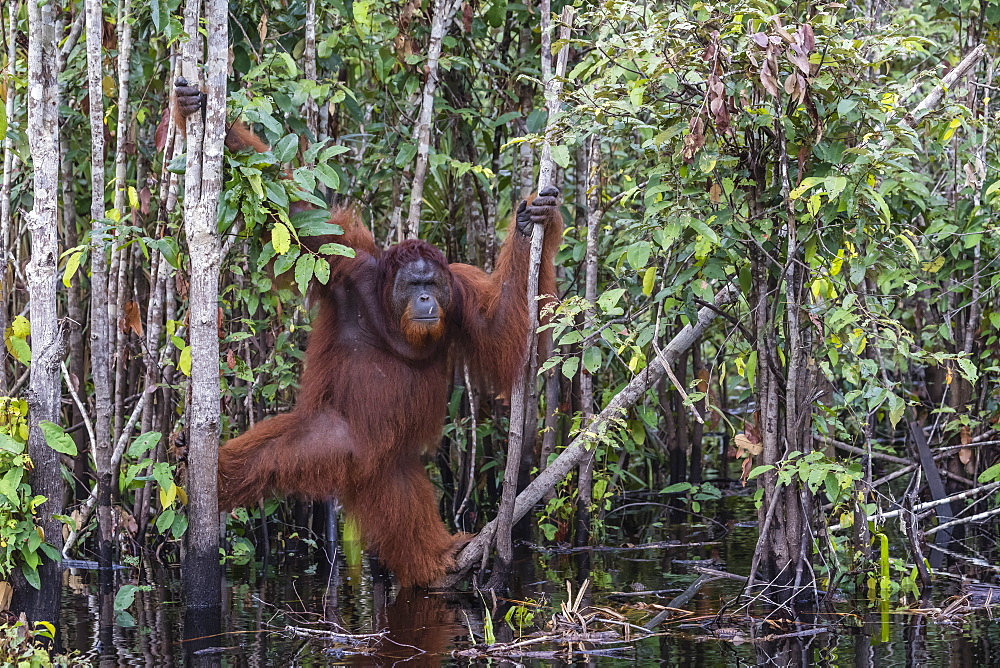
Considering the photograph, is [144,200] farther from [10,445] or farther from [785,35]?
[785,35]

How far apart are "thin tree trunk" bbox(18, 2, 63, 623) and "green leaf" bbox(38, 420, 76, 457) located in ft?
0.33

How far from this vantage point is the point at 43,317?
3.82 m

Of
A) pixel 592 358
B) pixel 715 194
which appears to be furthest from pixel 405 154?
pixel 715 194

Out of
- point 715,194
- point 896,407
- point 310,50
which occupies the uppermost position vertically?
point 310,50

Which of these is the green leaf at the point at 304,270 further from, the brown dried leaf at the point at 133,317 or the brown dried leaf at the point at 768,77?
the brown dried leaf at the point at 768,77

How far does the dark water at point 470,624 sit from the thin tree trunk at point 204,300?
25 cm

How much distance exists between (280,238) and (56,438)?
3.38 ft

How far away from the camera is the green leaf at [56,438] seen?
3.63m

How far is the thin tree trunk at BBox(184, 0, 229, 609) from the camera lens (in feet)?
12.3

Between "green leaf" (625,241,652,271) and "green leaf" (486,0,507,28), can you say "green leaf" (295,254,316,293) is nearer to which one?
"green leaf" (625,241,652,271)

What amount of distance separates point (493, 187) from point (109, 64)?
82.2 inches

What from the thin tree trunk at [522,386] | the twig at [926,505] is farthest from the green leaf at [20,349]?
the twig at [926,505]

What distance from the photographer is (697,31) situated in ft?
11.9

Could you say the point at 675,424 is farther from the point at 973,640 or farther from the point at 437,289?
the point at 973,640
